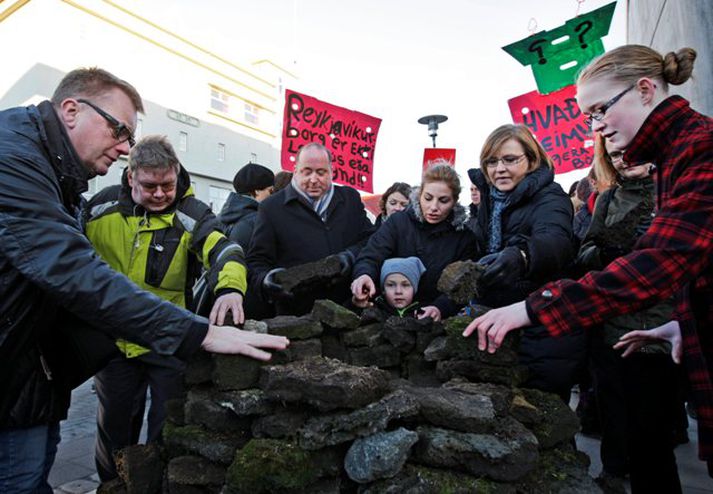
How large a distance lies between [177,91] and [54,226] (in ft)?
72.6

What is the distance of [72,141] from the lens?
6.75 feet

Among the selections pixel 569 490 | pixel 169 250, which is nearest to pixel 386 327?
pixel 569 490

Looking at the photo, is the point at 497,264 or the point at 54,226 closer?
the point at 54,226

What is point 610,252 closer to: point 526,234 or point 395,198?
point 526,234

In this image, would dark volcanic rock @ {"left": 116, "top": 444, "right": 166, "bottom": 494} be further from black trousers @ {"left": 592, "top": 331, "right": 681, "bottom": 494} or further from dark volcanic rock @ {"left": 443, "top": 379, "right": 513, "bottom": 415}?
black trousers @ {"left": 592, "top": 331, "right": 681, "bottom": 494}

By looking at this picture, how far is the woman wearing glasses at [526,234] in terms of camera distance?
2541 millimetres

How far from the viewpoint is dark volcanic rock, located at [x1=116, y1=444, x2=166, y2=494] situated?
2271 millimetres

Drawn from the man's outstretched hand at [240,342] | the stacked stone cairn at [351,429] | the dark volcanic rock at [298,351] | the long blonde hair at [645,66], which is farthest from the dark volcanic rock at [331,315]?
the long blonde hair at [645,66]

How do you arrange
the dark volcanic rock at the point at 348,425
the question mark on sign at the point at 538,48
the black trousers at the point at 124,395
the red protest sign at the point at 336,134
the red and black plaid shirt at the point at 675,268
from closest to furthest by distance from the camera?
the red and black plaid shirt at the point at 675,268 < the dark volcanic rock at the point at 348,425 < the black trousers at the point at 124,395 < the question mark on sign at the point at 538,48 < the red protest sign at the point at 336,134

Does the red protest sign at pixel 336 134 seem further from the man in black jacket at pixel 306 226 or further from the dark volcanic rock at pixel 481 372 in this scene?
the dark volcanic rock at pixel 481 372

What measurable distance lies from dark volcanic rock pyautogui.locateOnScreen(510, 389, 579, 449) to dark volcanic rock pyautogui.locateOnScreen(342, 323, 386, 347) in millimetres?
840

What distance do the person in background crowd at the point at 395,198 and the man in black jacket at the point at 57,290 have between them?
4025 millimetres

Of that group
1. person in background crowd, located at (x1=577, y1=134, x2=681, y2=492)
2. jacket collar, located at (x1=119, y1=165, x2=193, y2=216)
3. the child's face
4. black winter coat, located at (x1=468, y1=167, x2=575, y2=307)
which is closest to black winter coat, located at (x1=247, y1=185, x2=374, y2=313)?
the child's face

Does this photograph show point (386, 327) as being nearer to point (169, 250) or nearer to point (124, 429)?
point (169, 250)
